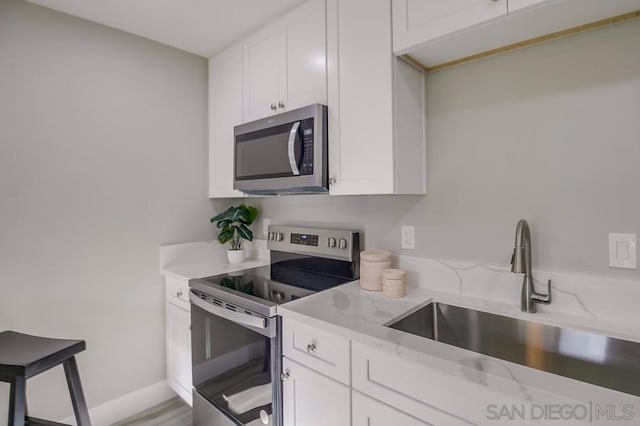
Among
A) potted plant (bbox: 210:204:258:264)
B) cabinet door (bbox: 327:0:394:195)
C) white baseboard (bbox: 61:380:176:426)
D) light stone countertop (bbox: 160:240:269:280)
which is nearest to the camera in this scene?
cabinet door (bbox: 327:0:394:195)

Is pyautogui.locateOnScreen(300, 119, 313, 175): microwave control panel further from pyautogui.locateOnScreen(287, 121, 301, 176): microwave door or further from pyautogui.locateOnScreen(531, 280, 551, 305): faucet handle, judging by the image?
pyautogui.locateOnScreen(531, 280, 551, 305): faucet handle

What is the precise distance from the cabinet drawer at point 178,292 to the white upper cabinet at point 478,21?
1.68 meters

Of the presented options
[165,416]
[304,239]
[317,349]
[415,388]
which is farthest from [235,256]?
[415,388]

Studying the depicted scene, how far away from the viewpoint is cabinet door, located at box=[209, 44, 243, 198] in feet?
6.90

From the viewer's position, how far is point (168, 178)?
2.21 m

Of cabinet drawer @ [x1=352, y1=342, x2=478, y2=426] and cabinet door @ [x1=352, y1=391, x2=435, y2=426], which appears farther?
cabinet door @ [x1=352, y1=391, x2=435, y2=426]

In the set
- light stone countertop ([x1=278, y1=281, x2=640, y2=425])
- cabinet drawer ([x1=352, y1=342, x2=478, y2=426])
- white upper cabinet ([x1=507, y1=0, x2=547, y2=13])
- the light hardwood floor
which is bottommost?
the light hardwood floor

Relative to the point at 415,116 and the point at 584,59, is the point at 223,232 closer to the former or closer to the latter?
the point at 415,116

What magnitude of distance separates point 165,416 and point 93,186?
4.71 ft

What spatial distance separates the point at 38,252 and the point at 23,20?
118cm

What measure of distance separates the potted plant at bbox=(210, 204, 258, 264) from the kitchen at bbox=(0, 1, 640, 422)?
0.17m

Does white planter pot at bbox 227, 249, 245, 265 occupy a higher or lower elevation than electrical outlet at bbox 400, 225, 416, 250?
lower

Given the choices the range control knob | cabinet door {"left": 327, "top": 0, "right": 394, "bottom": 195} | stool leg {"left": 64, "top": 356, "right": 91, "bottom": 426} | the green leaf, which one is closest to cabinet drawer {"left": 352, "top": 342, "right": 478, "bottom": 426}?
cabinet door {"left": 327, "top": 0, "right": 394, "bottom": 195}

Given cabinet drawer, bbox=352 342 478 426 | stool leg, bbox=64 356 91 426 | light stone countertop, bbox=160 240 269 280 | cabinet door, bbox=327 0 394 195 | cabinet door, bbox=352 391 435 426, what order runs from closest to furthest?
cabinet drawer, bbox=352 342 478 426
cabinet door, bbox=352 391 435 426
cabinet door, bbox=327 0 394 195
stool leg, bbox=64 356 91 426
light stone countertop, bbox=160 240 269 280
